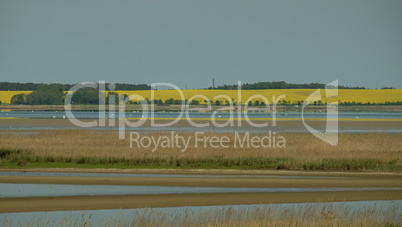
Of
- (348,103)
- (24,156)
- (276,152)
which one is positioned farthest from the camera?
(348,103)

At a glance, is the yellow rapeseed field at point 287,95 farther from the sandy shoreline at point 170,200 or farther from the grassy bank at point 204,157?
the sandy shoreline at point 170,200

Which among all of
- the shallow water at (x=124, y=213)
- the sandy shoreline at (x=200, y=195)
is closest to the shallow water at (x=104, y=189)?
the sandy shoreline at (x=200, y=195)

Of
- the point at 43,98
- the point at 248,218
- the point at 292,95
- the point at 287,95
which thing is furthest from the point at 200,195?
the point at 43,98

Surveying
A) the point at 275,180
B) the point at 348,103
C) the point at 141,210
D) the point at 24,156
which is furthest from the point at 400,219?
the point at 348,103

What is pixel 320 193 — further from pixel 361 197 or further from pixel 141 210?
pixel 141 210

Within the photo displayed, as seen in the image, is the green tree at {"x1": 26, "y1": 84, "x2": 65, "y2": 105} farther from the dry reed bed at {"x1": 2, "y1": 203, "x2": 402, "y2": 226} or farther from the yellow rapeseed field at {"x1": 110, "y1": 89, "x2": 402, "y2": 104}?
the dry reed bed at {"x1": 2, "y1": 203, "x2": 402, "y2": 226}

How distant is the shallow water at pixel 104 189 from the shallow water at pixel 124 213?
3.21m

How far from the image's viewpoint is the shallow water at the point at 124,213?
17970 mm

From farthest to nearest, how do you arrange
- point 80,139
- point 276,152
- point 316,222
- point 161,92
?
point 161,92 → point 80,139 → point 276,152 → point 316,222

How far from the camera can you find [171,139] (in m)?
46.9

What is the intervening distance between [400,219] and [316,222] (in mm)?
2787

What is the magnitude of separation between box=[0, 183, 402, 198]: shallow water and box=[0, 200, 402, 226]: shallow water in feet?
10.5

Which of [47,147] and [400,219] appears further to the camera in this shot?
[47,147]

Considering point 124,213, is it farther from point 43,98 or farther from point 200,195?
→ point 43,98
